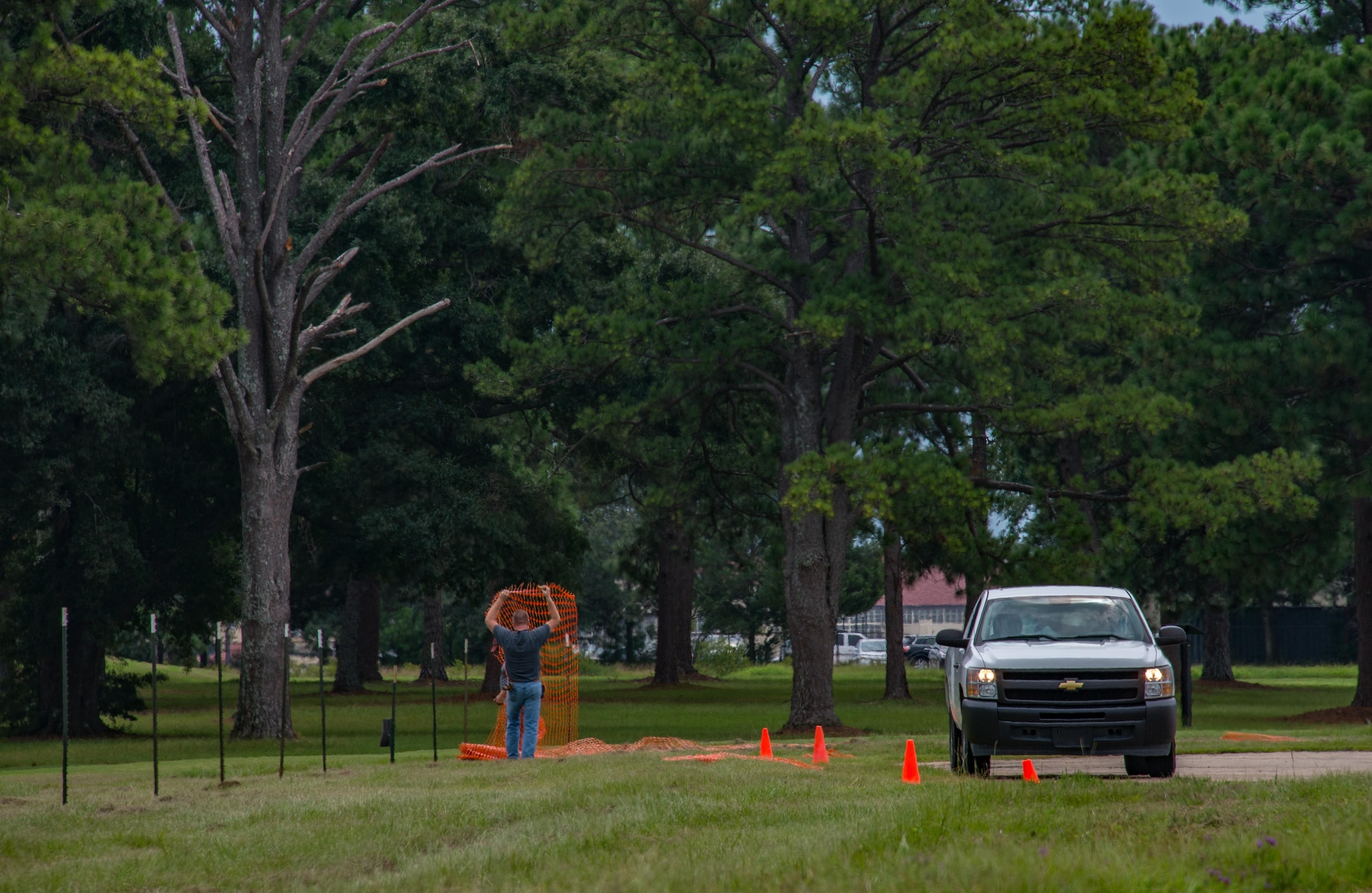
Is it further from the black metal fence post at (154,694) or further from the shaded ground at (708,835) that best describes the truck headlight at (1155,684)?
the black metal fence post at (154,694)

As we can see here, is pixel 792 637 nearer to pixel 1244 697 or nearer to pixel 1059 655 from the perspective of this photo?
pixel 1059 655

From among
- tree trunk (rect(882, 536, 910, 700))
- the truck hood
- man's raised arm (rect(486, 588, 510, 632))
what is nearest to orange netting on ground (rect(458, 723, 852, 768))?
man's raised arm (rect(486, 588, 510, 632))

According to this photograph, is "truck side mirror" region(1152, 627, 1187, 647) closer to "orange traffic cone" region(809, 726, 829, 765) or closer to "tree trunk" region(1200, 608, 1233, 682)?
"orange traffic cone" region(809, 726, 829, 765)

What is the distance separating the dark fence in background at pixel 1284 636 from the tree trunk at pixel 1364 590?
4034cm

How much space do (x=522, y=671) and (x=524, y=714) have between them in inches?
29.6

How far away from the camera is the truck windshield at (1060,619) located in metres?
13.2

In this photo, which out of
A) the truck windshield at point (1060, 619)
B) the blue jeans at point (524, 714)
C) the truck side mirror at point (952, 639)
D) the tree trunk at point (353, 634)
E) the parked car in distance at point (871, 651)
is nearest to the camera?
the truck windshield at point (1060, 619)

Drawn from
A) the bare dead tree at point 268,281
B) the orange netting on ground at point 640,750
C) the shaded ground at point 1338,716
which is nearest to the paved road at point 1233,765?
the orange netting on ground at point 640,750

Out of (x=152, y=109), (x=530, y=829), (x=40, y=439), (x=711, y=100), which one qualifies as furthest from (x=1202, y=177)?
(x=40, y=439)

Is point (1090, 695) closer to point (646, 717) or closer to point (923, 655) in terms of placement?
point (646, 717)

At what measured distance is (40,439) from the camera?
26812mm

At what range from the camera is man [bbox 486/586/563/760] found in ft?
53.4

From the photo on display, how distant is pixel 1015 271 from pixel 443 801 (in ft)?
53.2

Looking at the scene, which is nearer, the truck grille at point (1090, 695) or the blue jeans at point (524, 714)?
the truck grille at point (1090, 695)
